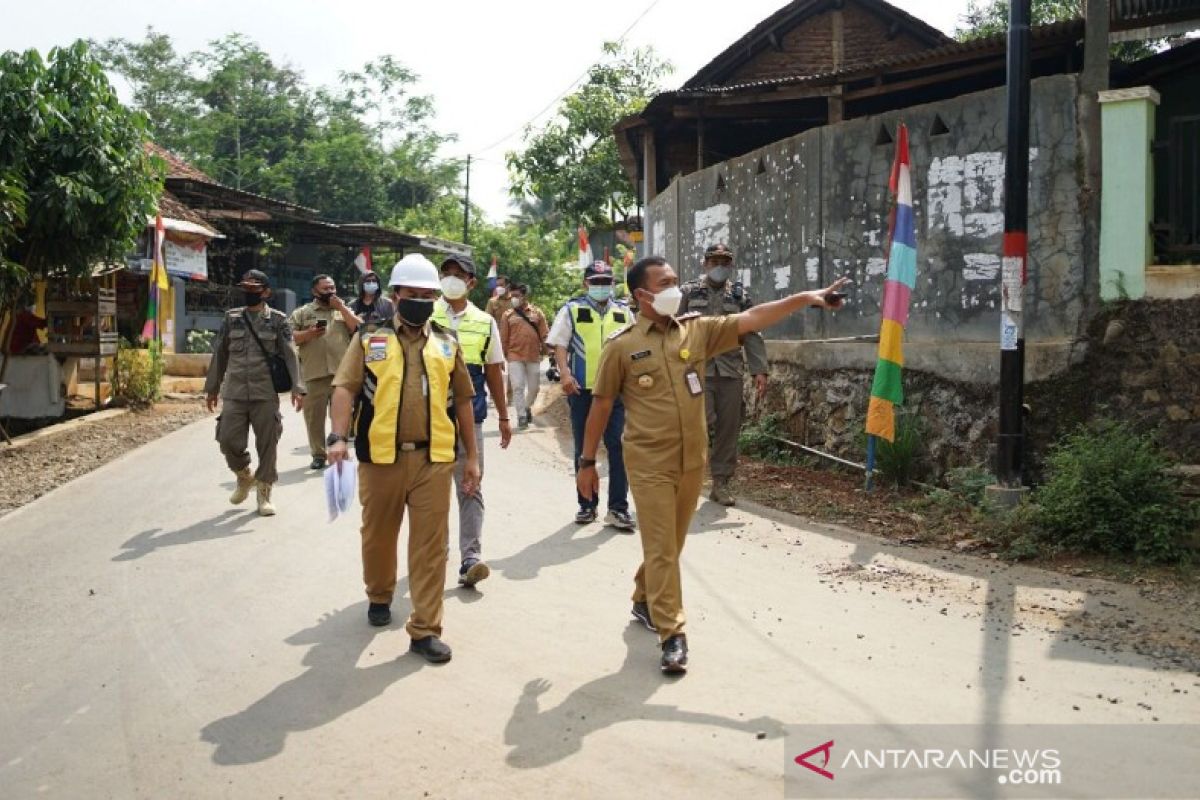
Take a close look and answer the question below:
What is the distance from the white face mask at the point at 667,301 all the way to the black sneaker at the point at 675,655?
1481 millimetres

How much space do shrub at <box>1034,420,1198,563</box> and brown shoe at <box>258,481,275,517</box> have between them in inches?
227

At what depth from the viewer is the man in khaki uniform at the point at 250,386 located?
8805 mm

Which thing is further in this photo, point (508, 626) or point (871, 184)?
point (871, 184)

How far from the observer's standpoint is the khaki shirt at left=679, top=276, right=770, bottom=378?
901 centimetres

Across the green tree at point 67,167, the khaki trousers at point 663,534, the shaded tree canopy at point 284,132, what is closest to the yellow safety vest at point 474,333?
the khaki trousers at point 663,534

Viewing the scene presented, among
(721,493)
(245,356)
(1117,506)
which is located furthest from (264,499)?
(1117,506)

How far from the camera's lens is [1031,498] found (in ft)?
25.6

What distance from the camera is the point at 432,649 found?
16.8 ft

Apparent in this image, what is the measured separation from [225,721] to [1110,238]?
7.08 metres

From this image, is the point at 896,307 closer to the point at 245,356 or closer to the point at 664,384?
the point at 664,384

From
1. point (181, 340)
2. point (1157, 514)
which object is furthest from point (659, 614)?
point (181, 340)

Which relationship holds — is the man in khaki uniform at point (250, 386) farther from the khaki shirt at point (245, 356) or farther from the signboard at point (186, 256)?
the signboard at point (186, 256)

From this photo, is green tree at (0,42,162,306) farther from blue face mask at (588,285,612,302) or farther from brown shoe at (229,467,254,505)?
blue face mask at (588,285,612,302)

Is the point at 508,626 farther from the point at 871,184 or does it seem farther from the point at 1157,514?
the point at 871,184
